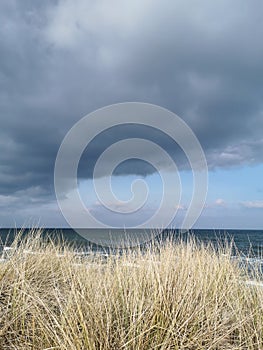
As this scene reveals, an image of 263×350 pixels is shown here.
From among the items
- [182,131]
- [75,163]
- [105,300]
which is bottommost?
[105,300]

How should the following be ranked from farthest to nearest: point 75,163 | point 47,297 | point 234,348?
point 75,163, point 47,297, point 234,348

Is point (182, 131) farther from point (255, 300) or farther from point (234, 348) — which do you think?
point (234, 348)

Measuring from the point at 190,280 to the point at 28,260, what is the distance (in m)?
2.36

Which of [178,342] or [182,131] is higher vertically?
[182,131]

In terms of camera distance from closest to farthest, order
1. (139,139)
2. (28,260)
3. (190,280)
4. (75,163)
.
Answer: (190,280) → (28,260) → (75,163) → (139,139)

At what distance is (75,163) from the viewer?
9062 mm

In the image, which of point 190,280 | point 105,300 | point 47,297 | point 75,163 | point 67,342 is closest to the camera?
point 67,342

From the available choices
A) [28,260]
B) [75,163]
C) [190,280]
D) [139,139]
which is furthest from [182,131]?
[190,280]

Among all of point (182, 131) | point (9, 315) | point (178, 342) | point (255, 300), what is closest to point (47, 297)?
point (9, 315)

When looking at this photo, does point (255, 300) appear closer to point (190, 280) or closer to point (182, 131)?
point (190, 280)

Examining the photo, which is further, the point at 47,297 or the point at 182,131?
the point at 182,131

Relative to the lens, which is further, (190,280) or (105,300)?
(190,280)

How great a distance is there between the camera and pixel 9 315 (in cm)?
284

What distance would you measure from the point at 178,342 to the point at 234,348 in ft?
1.30
